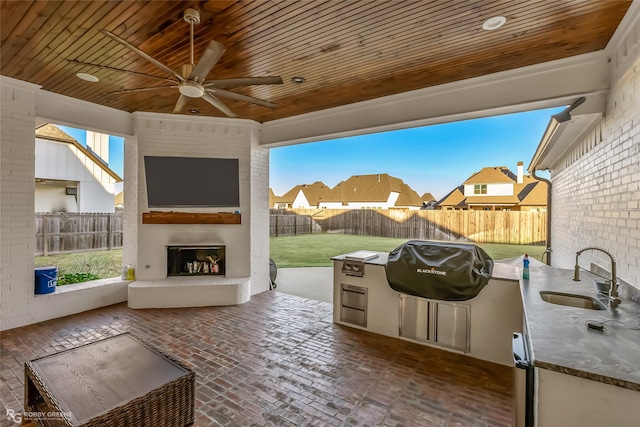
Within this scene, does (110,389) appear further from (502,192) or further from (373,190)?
(373,190)

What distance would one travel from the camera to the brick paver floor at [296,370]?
2137 mm

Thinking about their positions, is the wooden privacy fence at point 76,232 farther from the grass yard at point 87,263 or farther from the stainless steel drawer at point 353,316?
the stainless steel drawer at point 353,316

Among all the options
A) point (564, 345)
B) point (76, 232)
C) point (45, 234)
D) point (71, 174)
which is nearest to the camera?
point (564, 345)

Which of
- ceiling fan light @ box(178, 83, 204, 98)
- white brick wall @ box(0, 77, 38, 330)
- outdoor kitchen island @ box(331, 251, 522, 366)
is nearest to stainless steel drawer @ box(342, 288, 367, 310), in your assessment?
outdoor kitchen island @ box(331, 251, 522, 366)

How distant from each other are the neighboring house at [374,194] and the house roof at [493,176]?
7.09 metres

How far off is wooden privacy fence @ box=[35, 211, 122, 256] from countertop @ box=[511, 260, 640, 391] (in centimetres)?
940

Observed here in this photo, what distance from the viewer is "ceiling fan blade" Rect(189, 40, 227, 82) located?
7.06 feet

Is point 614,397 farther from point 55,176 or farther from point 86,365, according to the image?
point 55,176

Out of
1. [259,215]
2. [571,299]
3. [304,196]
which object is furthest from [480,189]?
[304,196]

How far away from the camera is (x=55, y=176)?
8.04 metres

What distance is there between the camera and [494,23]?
7.73ft

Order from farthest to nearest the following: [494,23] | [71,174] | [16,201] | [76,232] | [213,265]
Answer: [71,174] < [76,232] < [213,265] < [16,201] < [494,23]

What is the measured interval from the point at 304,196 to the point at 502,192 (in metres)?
16.2

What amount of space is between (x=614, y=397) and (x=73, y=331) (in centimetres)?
490
